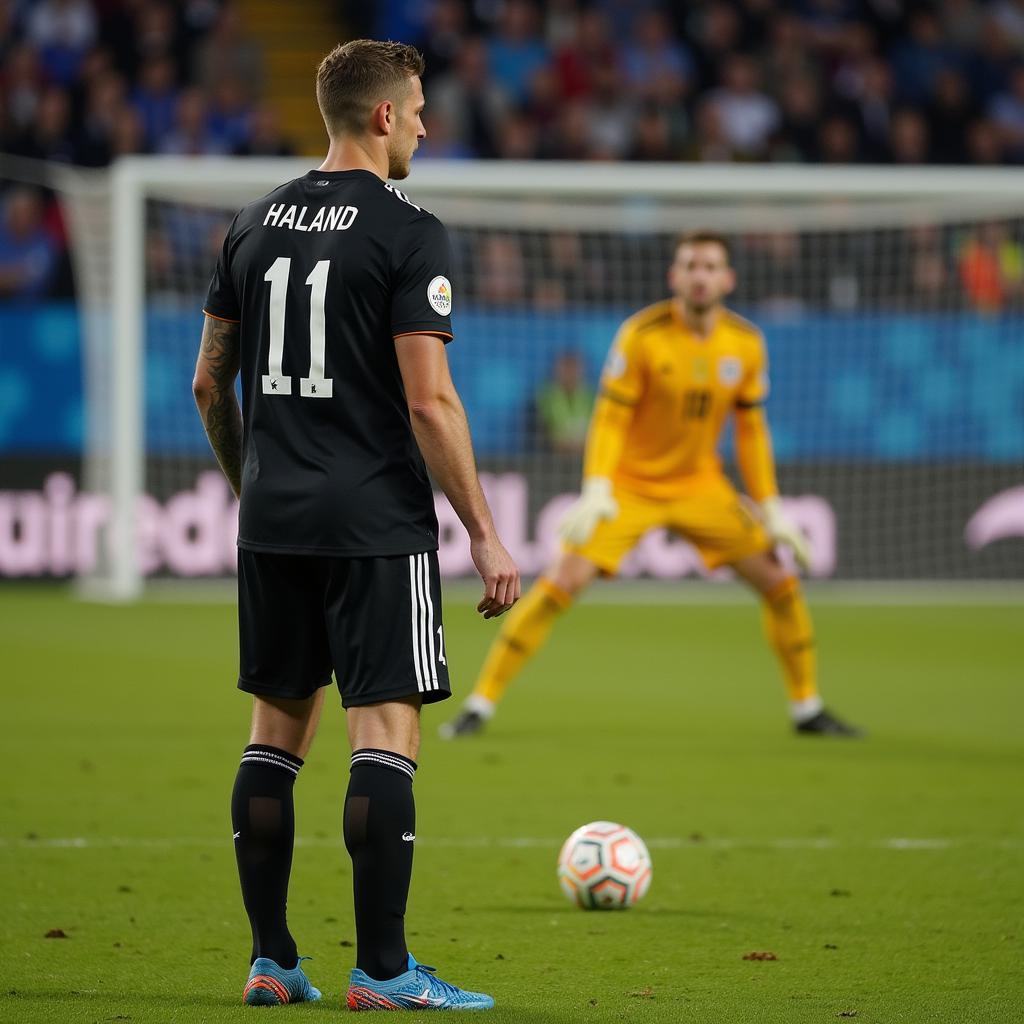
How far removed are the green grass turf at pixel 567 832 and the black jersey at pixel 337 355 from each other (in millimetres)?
989

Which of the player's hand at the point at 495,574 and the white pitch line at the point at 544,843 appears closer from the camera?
the player's hand at the point at 495,574

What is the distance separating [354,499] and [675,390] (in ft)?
15.3

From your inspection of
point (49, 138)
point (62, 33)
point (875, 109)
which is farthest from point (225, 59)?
point (875, 109)

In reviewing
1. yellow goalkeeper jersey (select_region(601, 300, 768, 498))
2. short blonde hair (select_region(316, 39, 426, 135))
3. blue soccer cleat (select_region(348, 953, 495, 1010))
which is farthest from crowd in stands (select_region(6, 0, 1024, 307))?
blue soccer cleat (select_region(348, 953, 495, 1010))

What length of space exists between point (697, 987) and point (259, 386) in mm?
1573

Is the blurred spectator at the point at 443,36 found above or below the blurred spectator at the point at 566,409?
above

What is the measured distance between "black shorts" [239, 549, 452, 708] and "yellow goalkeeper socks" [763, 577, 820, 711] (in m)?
4.57

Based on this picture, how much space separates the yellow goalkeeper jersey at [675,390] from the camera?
8305 millimetres

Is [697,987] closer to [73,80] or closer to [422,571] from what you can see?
[422,571]

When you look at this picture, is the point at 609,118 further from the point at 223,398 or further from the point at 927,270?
the point at 223,398

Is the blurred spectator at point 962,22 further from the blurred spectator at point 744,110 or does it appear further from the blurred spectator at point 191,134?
the blurred spectator at point 191,134

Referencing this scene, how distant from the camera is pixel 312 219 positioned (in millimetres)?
3807

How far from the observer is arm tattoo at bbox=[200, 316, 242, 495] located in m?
4.05

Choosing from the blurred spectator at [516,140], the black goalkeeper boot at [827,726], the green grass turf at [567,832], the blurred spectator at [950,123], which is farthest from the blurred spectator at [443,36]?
the black goalkeeper boot at [827,726]
